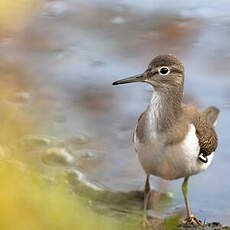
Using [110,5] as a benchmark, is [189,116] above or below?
above

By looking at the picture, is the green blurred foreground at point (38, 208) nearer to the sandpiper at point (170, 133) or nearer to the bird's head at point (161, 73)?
the sandpiper at point (170, 133)

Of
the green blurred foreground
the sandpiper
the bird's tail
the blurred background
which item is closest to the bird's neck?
the sandpiper

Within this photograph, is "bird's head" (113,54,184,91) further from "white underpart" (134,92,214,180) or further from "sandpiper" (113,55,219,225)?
"white underpart" (134,92,214,180)

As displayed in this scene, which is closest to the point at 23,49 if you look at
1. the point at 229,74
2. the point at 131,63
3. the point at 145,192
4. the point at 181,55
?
the point at 131,63

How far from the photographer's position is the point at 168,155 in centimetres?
420

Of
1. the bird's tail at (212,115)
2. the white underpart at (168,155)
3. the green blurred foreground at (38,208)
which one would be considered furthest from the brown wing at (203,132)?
the green blurred foreground at (38,208)

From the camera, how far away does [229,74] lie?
7.55 metres

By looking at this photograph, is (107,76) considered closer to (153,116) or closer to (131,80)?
(131,80)

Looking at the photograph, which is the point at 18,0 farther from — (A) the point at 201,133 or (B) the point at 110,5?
(B) the point at 110,5

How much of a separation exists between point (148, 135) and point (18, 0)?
2.64 m

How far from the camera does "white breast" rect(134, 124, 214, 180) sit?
4195mm

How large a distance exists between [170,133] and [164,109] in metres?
0.27

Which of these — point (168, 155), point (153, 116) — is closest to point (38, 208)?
point (168, 155)

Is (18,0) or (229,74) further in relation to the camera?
(229,74)
